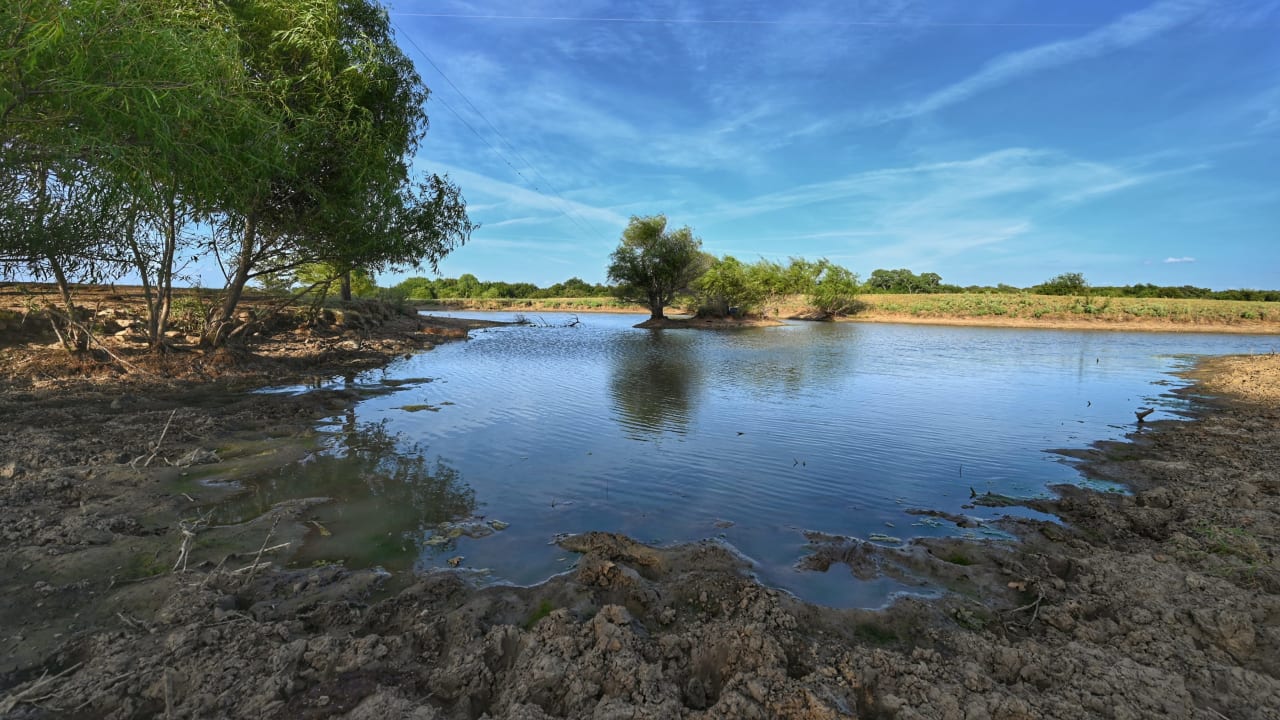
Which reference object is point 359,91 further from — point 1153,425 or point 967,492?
point 1153,425

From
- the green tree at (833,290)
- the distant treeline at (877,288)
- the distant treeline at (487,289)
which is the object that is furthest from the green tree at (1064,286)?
the distant treeline at (487,289)

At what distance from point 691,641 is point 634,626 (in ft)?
1.63

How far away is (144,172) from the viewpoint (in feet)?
24.4

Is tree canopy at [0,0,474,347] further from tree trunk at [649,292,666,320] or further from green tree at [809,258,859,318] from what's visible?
green tree at [809,258,859,318]

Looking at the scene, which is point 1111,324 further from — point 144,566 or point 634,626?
point 144,566

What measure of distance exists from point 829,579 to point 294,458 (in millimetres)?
7591

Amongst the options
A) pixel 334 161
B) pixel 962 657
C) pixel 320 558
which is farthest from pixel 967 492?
pixel 334 161

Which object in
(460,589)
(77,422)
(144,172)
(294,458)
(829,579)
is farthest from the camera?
(77,422)

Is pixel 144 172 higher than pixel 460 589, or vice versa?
pixel 144 172

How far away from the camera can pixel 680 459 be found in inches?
353

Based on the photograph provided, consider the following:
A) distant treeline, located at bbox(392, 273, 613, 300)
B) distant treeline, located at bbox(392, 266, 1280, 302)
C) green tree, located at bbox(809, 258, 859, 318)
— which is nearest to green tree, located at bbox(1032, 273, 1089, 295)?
distant treeline, located at bbox(392, 266, 1280, 302)

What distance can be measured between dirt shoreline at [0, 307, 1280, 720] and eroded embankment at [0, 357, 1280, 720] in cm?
2

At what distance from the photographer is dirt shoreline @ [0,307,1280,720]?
3.10m

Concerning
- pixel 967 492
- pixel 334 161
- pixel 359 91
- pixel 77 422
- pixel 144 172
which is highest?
pixel 359 91
